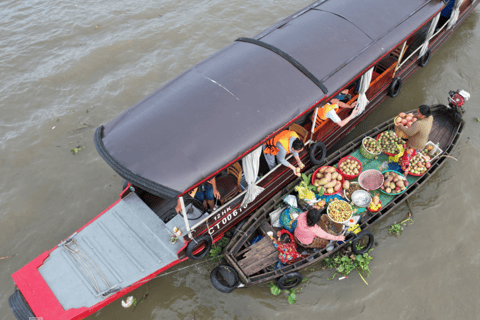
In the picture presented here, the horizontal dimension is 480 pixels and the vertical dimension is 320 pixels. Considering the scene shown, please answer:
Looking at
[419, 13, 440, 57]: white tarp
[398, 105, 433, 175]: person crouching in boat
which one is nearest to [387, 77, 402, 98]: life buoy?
[419, 13, 440, 57]: white tarp

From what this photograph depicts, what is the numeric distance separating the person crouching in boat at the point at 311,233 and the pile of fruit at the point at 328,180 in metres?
1.08

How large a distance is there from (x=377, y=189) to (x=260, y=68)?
3.89m

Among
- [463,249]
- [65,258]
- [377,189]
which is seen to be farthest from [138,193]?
[463,249]

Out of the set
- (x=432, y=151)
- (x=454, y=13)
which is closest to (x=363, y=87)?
(x=432, y=151)

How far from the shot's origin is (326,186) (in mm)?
6047

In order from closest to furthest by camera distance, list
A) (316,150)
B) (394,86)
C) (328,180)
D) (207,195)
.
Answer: (207,195), (328,180), (316,150), (394,86)

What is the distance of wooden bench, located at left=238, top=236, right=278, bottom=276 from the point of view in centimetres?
537

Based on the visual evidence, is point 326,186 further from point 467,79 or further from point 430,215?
point 467,79

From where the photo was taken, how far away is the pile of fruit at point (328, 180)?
6.04m

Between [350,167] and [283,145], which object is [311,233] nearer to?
[283,145]

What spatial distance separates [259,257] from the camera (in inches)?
216

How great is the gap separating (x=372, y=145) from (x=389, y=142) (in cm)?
42

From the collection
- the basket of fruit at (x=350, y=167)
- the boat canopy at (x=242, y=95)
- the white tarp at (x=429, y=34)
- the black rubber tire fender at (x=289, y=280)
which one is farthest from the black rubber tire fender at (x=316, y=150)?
the white tarp at (x=429, y=34)

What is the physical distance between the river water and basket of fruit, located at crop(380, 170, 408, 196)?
0.84 m
